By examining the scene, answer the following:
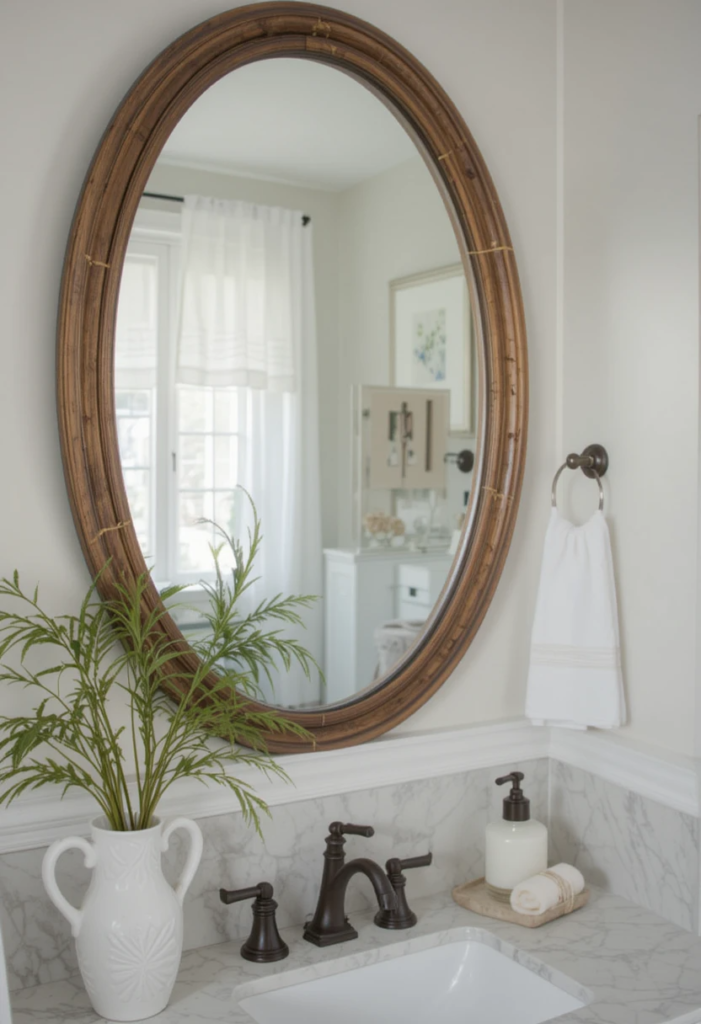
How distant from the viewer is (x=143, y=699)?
1275mm

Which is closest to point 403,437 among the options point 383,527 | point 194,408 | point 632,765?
point 383,527

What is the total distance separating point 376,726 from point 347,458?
42 cm

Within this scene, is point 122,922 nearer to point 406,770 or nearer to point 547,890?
point 406,770

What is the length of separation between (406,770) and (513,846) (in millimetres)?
206

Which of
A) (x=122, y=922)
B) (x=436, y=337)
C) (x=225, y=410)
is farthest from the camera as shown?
(x=436, y=337)

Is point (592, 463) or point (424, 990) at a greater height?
point (592, 463)

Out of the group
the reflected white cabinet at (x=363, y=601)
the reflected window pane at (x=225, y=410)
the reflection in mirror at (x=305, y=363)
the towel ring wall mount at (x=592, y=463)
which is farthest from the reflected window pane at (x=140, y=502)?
the towel ring wall mount at (x=592, y=463)

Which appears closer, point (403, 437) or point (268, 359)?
point (268, 359)

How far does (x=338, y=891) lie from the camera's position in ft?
4.64


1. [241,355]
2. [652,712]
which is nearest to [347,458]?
[241,355]

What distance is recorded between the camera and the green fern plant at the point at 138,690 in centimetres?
120

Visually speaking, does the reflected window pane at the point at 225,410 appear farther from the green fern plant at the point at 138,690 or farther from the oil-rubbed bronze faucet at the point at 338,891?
the oil-rubbed bronze faucet at the point at 338,891

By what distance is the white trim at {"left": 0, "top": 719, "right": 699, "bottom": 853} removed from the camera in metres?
1.27

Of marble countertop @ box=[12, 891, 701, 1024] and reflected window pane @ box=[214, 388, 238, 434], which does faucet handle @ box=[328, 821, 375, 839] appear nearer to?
marble countertop @ box=[12, 891, 701, 1024]
